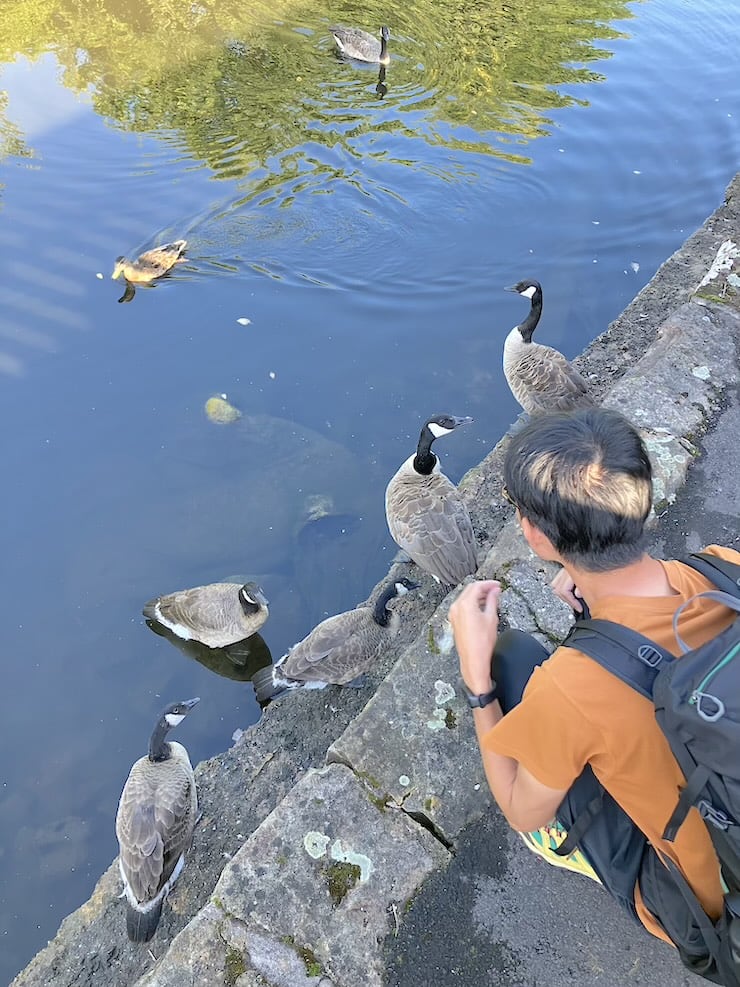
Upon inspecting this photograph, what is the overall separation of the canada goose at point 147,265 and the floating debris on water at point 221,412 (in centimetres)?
227

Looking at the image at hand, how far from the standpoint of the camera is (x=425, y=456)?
5.56 m

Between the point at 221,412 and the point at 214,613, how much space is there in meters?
2.40

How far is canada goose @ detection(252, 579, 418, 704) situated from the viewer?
4.57m

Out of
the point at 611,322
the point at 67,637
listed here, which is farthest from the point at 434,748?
the point at 611,322

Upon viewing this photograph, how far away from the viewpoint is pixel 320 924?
2678 millimetres

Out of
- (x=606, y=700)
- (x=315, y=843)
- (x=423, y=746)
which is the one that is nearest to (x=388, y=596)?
(x=423, y=746)

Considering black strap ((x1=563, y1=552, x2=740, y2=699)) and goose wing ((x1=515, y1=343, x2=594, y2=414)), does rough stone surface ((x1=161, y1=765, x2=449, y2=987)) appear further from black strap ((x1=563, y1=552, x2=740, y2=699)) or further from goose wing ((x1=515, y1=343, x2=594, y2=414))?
goose wing ((x1=515, y1=343, x2=594, y2=414))

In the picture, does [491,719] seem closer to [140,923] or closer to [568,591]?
[568,591]

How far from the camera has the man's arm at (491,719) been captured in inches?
78.0

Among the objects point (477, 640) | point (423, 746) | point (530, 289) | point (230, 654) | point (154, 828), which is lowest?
point (230, 654)

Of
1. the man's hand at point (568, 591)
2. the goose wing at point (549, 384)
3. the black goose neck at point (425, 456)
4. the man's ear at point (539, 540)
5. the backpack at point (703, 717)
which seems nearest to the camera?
the backpack at point (703, 717)

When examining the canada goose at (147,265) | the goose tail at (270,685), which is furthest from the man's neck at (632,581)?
the canada goose at (147,265)

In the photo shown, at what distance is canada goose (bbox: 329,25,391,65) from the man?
13.0m

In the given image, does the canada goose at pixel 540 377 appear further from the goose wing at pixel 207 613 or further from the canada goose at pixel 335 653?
the goose wing at pixel 207 613
